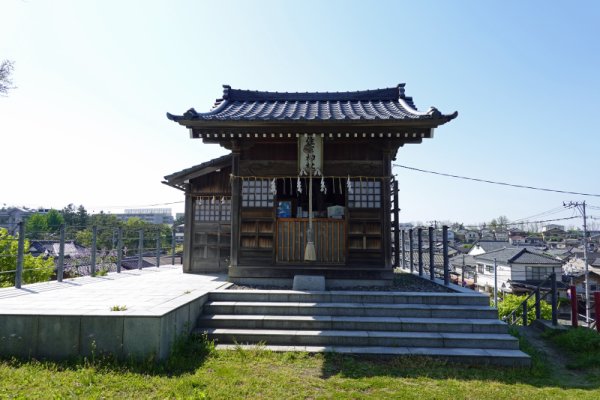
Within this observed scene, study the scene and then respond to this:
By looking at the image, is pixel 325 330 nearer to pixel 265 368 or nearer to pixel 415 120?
pixel 265 368

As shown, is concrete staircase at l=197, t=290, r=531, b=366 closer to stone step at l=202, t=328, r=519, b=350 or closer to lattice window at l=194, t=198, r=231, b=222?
stone step at l=202, t=328, r=519, b=350

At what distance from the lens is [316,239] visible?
353 inches

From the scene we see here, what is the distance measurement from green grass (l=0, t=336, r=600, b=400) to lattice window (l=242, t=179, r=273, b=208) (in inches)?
174

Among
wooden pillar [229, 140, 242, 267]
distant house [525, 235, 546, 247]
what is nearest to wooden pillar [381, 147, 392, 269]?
wooden pillar [229, 140, 242, 267]

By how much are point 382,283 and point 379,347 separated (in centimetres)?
281

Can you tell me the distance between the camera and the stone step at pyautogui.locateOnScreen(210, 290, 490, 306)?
709cm

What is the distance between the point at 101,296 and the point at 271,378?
469 cm

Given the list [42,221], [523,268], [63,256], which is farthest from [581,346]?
[42,221]

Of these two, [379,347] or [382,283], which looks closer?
[379,347]

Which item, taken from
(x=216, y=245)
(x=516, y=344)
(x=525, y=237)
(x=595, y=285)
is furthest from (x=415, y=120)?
(x=525, y=237)

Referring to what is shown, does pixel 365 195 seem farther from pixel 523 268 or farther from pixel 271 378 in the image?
pixel 523 268

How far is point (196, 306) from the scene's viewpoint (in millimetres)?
6676

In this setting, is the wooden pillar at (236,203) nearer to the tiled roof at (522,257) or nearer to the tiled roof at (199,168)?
the tiled roof at (199,168)

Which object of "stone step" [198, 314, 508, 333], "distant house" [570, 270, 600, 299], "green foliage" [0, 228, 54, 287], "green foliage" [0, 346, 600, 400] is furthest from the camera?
"distant house" [570, 270, 600, 299]
